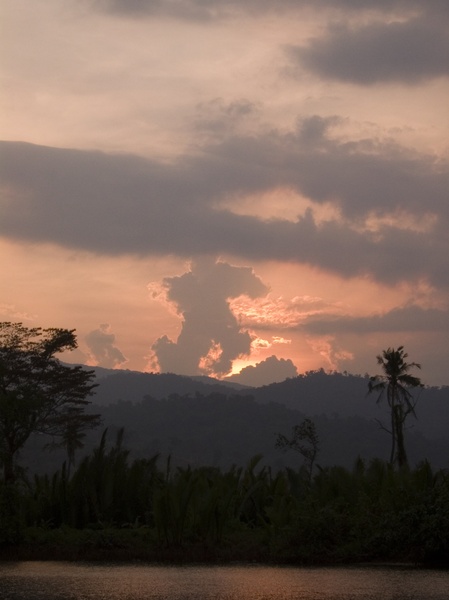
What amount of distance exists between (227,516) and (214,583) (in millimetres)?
6226

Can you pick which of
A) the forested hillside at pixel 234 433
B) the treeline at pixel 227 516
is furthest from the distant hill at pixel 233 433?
the treeline at pixel 227 516

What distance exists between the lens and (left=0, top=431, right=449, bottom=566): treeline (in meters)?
20.8

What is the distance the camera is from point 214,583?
1781 cm

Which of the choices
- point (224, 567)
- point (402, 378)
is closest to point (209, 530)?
point (224, 567)

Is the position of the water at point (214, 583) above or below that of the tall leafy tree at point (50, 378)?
below

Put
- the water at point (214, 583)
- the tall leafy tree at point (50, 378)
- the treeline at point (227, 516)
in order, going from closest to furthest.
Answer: the water at point (214, 583) < the treeline at point (227, 516) < the tall leafy tree at point (50, 378)

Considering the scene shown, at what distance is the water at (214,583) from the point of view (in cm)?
1631

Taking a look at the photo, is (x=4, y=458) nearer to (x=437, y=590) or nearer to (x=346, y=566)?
(x=346, y=566)

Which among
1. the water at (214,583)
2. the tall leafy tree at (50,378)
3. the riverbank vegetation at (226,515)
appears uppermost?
Result: the tall leafy tree at (50,378)

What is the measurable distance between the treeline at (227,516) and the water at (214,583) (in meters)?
1.21

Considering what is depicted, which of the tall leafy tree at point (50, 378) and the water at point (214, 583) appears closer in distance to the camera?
the water at point (214, 583)

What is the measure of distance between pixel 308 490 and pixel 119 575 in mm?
8418

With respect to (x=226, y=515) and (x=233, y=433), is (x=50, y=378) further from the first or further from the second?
(x=233, y=433)

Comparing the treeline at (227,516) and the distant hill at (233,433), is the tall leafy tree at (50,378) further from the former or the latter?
the distant hill at (233,433)
